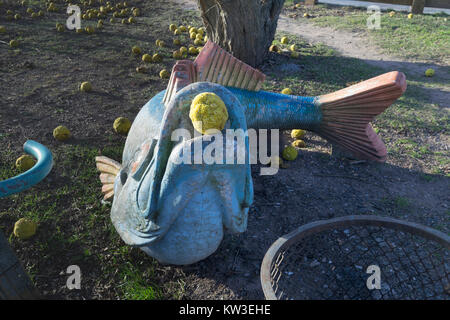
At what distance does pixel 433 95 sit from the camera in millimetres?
6586

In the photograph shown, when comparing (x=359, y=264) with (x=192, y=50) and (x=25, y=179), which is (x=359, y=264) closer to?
(x=25, y=179)

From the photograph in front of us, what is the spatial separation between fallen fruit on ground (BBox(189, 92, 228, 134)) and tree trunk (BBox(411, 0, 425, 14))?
11.4 metres

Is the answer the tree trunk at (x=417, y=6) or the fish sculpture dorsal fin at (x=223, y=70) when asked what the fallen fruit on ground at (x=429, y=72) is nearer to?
the fish sculpture dorsal fin at (x=223, y=70)

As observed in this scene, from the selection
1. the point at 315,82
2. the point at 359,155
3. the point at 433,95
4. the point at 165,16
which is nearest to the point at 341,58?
the point at 315,82

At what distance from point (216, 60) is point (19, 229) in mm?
2368

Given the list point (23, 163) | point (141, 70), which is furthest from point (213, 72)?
point (141, 70)

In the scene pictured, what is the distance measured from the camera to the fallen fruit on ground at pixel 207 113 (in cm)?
222

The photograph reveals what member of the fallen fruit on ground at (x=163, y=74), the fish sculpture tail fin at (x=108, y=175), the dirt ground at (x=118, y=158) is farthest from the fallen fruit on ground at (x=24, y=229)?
the fallen fruit on ground at (x=163, y=74)

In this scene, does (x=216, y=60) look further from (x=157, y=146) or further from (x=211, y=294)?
(x=211, y=294)

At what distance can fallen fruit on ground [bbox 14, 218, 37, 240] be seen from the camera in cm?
347

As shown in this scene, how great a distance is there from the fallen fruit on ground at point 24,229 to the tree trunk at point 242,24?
4599mm

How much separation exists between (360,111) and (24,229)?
363cm

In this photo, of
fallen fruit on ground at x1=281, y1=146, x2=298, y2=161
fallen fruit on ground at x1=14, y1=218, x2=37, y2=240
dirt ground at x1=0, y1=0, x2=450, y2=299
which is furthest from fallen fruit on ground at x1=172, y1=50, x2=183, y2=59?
fallen fruit on ground at x1=14, y1=218, x2=37, y2=240
